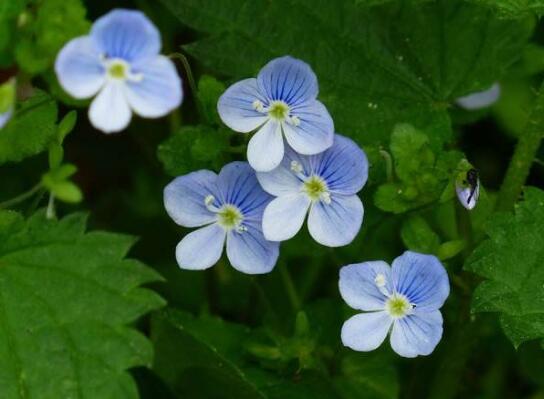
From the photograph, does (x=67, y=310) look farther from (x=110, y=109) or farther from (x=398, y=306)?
(x=398, y=306)

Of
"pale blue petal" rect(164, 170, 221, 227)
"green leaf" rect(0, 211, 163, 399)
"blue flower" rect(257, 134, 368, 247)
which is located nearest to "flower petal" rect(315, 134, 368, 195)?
"blue flower" rect(257, 134, 368, 247)

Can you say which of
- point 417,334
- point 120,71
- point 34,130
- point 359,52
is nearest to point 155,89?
point 120,71

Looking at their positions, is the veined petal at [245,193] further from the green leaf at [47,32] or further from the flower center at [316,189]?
the green leaf at [47,32]

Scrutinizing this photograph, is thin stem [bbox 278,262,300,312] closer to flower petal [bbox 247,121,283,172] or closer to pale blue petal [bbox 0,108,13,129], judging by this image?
flower petal [bbox 247,121,283,172]

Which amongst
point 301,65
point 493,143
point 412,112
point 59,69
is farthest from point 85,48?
point 493,143

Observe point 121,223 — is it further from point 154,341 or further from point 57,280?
point 57,280

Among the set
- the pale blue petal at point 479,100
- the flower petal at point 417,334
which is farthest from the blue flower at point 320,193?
the pale blue petal at point 479,100
